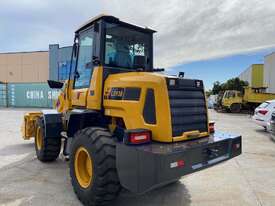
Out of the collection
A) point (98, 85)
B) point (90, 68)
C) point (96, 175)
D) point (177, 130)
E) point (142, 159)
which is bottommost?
point (96, 175)

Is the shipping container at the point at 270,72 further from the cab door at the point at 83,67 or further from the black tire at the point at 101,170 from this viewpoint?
the black tire at the point at 101,170

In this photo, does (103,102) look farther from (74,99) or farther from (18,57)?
(18,57)

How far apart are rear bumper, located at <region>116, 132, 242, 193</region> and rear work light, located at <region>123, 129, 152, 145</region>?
73 mm

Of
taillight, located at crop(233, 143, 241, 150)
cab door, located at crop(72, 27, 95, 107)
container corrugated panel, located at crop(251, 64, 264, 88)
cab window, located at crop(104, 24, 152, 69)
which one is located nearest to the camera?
taillight, located at crop(233, 143, 241, 150)

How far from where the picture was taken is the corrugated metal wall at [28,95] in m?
27.5

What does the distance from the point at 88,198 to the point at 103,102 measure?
1.44 metres

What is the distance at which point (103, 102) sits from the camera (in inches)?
171

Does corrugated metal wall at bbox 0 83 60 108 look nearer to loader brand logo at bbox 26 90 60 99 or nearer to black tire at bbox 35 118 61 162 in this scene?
loader brand logo at bbox 26 90 60 99

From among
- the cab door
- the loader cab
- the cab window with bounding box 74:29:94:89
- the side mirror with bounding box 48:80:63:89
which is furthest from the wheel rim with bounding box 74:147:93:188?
the side mirror with bounding box 48:80:63:89

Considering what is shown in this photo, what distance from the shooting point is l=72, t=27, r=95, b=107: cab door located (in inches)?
185

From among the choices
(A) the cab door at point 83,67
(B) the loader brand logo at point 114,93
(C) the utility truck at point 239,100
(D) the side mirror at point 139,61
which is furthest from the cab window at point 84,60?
(C) the utility truck at point 239,100

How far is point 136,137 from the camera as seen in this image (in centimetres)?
339

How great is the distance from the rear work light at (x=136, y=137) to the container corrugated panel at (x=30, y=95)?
2458cm

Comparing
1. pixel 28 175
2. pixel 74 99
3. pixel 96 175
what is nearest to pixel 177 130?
pixel 96 175
